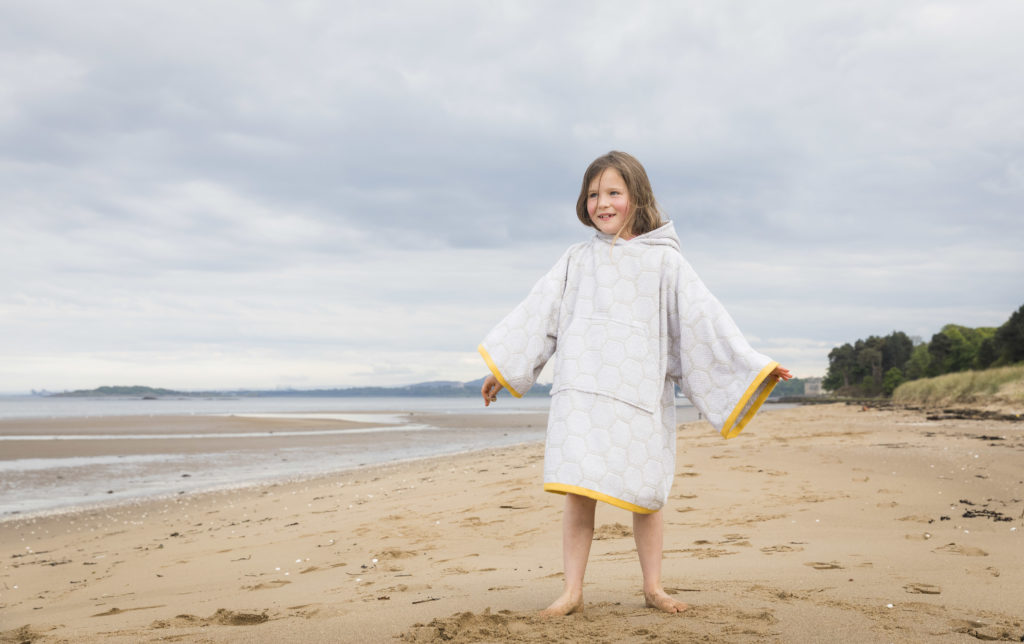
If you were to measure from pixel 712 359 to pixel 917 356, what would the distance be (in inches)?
2686

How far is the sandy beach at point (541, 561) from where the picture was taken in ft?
9.08

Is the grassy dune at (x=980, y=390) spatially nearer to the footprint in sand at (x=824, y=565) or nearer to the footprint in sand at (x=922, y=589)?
the footprint in sand at (x=824, y=565)

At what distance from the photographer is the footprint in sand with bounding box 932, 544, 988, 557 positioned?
3781 mm

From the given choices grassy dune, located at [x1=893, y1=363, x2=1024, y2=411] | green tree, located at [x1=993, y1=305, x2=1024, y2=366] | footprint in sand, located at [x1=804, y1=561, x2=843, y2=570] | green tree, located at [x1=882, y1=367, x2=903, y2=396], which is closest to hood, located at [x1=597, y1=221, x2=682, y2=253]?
footprint in sand, located at [x1=804, y1=561, x2=843, y2=570]

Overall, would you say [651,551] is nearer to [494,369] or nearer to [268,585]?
[494,369]

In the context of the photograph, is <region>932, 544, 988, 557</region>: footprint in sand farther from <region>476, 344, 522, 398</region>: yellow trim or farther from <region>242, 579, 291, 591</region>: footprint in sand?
<region>242, 579, 291, 591</region>: footprint in sand

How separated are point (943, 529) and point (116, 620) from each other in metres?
4.76

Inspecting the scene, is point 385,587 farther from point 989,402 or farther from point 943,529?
point 989,402

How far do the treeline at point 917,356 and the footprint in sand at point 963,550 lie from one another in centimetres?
3825

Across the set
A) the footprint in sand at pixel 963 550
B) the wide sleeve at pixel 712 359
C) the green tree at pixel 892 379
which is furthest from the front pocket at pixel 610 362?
the green tree at pixel 892 379

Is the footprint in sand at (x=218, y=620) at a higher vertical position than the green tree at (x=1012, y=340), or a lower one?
lower

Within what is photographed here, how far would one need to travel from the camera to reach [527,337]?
131 inches

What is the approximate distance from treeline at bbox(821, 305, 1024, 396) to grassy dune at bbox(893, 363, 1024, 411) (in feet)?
37.6

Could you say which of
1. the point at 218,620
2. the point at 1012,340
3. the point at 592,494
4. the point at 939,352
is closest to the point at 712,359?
the point at 592,494
